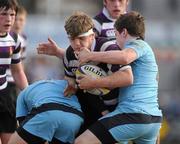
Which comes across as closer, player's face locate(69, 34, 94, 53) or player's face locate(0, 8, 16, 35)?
player's face locate(69, 34, 94, 53)

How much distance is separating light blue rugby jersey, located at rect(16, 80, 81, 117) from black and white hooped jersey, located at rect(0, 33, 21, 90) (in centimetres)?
94

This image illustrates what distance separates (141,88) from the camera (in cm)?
686

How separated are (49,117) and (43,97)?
0.69 feet

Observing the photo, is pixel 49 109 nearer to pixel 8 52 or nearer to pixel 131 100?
pixel 131 100

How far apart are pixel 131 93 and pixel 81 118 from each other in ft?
1.73

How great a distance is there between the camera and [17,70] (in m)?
8.38

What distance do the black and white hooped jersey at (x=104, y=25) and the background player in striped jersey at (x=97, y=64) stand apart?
1295 millimetres

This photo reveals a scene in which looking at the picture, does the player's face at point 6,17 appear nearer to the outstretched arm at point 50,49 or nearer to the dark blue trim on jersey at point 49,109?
the outstretched arm at point 50,49

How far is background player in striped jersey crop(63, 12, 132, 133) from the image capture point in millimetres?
6792

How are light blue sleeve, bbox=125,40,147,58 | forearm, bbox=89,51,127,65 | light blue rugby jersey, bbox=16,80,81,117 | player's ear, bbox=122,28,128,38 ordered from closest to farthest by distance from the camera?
forearm, bbox=89,51,127,65 → light blue sleeve, bbox=125,40,147,58 → player's ear, bbox=122,28,128,38 → light blue rugby jersey, bbox=16,80,81,117

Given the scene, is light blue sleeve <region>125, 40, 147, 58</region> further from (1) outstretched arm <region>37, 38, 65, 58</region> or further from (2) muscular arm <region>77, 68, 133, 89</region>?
(1) outstretched arm <region>37, 38, 65, 58</region>

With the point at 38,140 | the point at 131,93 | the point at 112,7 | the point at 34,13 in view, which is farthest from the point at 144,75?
the point at 34,13

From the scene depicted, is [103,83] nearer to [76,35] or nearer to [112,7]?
[76,35]

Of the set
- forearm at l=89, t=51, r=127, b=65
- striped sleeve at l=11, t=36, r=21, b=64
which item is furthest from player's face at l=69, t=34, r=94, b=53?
striped sleeve at l=11, t=36, r=21, b=64
